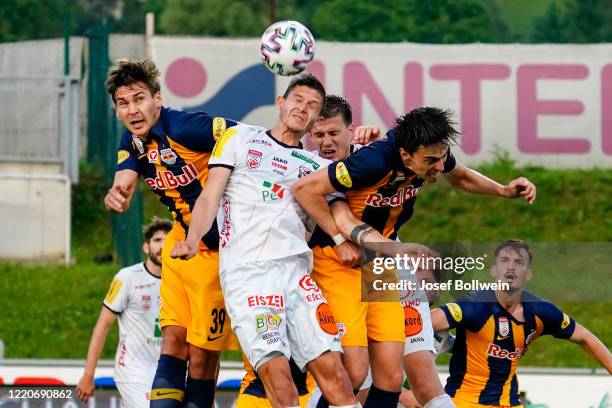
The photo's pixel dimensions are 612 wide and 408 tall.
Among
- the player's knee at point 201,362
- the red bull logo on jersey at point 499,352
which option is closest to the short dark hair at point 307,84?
the player's knee at point 201,362

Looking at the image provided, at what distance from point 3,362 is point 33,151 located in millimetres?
7389

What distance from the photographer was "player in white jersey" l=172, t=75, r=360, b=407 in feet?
28.1

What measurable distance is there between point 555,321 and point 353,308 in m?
2.07

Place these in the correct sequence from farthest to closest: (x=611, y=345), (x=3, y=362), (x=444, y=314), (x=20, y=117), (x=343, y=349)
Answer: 1. (x=20, y=117)
2. (x=611, y=345)
3. (x=3, y=362)
4. (x=444, y=314)
5. (x=343, y=349)

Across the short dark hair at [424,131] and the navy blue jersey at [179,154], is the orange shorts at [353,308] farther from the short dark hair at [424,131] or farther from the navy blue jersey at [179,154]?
the short dark hair at [424,131]

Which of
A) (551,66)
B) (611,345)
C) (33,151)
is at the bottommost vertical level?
(611,345)

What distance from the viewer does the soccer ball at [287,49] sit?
9383mm

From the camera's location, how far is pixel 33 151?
1917cm

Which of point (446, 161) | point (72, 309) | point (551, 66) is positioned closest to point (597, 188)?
point (551, 66)

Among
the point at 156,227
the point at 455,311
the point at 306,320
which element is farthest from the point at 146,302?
the point at 306,320

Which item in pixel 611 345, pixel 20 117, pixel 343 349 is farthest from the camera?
pixel 20 117

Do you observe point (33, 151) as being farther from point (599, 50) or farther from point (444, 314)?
point (444, 314)

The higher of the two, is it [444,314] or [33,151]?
[33,151]

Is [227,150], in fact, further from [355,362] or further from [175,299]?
[355,362]
